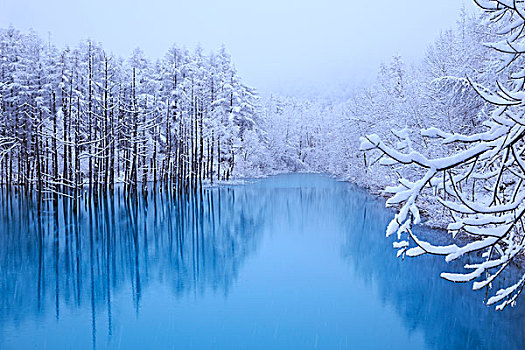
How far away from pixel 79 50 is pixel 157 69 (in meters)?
8.72

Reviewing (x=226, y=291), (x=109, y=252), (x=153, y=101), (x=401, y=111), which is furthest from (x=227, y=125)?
(x=226, y=291)

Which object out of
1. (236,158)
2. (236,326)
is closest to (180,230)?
(236,326)

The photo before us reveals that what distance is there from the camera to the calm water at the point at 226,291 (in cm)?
903

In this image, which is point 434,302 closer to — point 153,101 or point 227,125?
point 153,101

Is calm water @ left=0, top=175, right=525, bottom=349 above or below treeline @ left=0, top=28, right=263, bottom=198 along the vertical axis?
below

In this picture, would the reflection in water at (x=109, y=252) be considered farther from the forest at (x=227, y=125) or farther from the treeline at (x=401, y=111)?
the treeline at (x=401, y=111)

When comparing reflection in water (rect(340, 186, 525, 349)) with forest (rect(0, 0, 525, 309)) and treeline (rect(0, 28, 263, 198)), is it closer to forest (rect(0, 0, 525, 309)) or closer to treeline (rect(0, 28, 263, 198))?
forest (rect(0, 0, 525, 309))

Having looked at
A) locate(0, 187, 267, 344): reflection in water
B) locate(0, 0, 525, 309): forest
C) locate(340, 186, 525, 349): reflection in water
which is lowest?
locate(340, 186, 525, 349): reflection in water

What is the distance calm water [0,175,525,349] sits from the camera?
9.03 m

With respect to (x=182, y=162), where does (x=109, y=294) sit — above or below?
below

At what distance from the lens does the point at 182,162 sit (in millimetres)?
38500

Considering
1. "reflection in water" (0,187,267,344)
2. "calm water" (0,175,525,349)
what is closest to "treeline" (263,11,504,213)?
"calm water" (0,175,525,349)

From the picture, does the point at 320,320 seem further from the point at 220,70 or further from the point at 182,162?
the point at 220,70

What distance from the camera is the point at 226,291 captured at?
12180 millimetres
